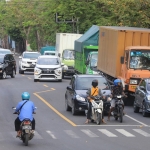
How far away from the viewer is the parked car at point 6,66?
42.2 m

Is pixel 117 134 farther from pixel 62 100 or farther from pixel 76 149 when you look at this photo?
pixel 62 100

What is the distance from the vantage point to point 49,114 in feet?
75.3

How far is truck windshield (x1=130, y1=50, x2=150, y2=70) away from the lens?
26.3 meters

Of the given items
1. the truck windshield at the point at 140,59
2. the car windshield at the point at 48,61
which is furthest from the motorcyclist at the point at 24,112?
the car windshield at the point at 48,61

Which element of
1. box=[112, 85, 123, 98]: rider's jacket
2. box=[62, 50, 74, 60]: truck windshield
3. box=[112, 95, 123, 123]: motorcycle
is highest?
box=[62, 50, 74, 60]: truck windshield

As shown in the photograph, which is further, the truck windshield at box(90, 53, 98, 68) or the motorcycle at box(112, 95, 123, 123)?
the truck windshield at box(90, 53, 98, 68)

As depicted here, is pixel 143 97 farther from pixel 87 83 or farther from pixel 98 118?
pixel 98 118

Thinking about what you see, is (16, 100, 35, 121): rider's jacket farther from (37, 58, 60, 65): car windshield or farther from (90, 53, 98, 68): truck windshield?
(37, 58, 60, 65): car windshield

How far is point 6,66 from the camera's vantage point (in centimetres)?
4247

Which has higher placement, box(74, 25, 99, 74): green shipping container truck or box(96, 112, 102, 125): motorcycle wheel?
box(74, 25, 99, 74): green shipping container truck

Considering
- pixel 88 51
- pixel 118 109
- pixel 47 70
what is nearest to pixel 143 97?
pixel 118 109

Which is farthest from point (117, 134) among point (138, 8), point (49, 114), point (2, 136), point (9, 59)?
point (9, 59)

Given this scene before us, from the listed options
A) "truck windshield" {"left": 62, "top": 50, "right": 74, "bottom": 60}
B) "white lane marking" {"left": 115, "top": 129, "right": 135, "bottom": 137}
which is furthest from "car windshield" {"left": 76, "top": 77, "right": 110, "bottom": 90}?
"truck windshield" {"left": 62, "top": 50, "right": 74, "bottom": 60}

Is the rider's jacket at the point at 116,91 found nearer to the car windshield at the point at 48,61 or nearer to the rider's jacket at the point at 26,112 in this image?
the rider's jacket at the point at 26,112
